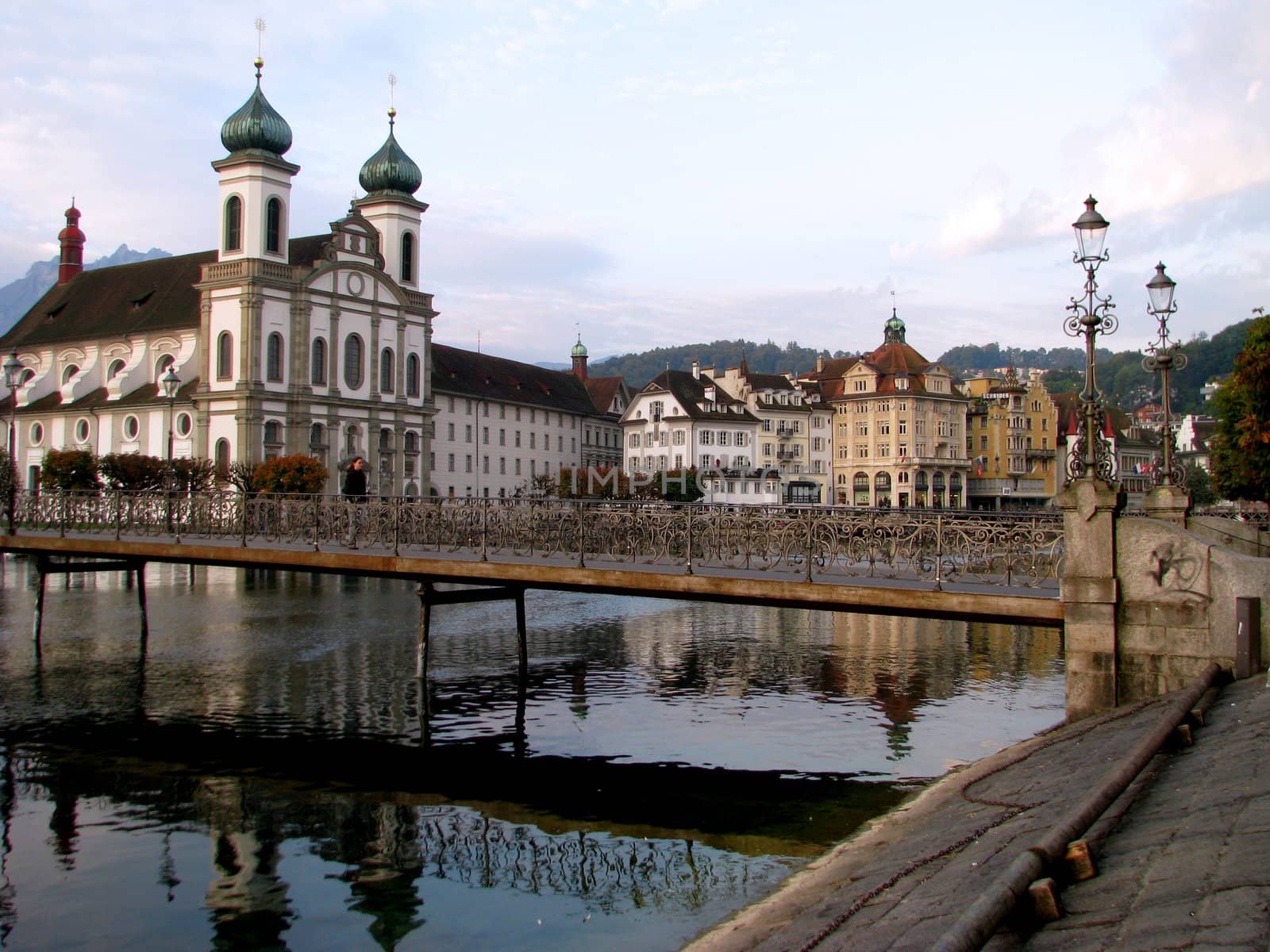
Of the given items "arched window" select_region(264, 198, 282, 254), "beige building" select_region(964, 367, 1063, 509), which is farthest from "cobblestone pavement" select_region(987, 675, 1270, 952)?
"beige building" select_region(964, 367, 1063, 509)

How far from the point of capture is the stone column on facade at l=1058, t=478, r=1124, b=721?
16.0 meters

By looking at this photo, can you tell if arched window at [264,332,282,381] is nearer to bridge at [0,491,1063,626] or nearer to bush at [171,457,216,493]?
bush at [171,457,216,493]

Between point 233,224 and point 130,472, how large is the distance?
2260 centimetres

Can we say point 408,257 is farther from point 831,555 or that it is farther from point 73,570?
point 831,555

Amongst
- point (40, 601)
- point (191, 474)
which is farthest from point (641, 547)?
point (191, 474)

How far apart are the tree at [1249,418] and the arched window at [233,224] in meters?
65.5

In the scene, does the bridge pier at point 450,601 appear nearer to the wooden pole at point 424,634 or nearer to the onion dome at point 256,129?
the wooden pole at point 424,634

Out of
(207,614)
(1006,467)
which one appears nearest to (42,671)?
(207,614)

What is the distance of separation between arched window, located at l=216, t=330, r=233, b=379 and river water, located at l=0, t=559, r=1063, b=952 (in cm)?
4884

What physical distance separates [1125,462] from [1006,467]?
2988cm

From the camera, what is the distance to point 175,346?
9156cm

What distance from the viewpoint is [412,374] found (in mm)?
96062

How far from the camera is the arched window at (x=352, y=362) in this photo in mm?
89812

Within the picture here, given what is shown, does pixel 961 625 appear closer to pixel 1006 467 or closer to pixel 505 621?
pixel 505 621
